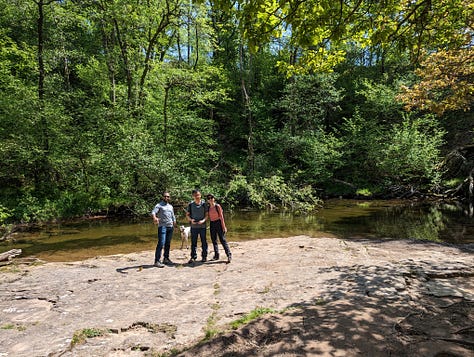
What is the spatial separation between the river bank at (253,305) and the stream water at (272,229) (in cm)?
269

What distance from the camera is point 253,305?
520 cm

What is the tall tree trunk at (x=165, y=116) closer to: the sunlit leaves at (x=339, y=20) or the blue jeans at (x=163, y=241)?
the blue jeans at (x=163, y=241)

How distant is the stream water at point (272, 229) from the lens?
36.8 ft

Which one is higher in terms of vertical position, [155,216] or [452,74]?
[452,74]

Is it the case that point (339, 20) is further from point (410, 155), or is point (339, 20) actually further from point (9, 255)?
point (410, 155)

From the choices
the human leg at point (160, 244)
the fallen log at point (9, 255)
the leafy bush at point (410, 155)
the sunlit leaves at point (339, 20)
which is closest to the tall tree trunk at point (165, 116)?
the fallen log at point (9, 255)

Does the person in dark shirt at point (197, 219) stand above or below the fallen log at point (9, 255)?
above

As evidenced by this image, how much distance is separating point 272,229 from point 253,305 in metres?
9.13

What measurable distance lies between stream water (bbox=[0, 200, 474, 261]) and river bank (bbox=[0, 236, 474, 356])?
8.83ft

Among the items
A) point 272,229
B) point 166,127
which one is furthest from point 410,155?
point 166,127

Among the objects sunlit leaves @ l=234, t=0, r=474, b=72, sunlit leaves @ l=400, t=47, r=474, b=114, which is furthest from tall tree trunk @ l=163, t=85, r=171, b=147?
sunlit leaves @ l=234, t=0, r=474, b=72

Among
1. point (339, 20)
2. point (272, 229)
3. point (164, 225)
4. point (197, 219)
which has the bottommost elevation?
point (272, 229)

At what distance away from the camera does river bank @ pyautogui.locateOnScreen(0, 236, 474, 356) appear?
3.51 meters

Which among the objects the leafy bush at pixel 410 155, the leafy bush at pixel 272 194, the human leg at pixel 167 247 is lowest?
the human leg at pixel 167 247
